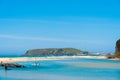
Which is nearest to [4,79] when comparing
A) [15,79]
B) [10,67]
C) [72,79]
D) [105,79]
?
[15,79]

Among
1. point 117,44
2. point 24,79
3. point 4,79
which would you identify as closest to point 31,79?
point 24,79

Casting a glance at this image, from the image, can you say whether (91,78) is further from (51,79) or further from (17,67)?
(17,67)

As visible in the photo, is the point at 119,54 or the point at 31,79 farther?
the point at 119,54

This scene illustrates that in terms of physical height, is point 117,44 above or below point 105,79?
above

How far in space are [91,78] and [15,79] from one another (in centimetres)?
892

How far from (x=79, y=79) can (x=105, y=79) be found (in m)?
2.97

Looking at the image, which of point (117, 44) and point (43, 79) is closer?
point (43, 79)

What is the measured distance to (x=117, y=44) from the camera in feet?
394

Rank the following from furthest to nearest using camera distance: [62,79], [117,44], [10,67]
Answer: [117,44] < [10,67] < [62,79]

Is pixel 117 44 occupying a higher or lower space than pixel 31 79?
higher

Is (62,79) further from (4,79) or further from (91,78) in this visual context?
(4,79)

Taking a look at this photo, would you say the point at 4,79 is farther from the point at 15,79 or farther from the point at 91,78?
the point at 91,78

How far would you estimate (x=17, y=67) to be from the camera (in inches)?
2509

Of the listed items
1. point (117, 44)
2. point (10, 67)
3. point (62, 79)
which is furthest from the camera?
point (117, 44)
